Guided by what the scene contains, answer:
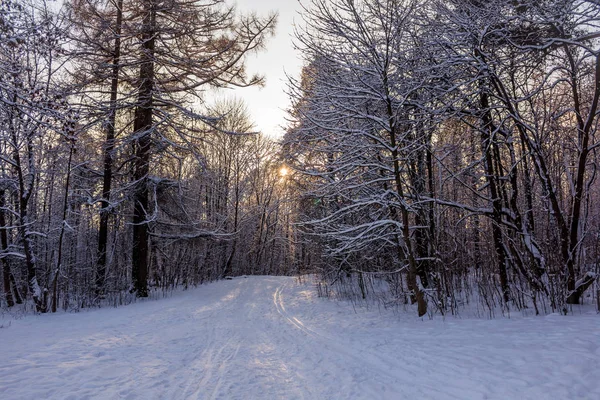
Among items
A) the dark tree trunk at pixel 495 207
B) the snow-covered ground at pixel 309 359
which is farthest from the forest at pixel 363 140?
the snow-covered ground at pixel 309 359

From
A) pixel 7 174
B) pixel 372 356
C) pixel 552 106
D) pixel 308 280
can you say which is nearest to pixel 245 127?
pixel 308 280

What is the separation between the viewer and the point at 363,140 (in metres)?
7.94

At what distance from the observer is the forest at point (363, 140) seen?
6.57m

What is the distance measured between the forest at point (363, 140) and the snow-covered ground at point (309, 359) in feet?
5.64

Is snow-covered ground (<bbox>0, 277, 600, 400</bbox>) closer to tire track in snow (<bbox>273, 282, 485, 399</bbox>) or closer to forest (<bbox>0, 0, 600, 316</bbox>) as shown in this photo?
tire track in snow (<bbox>273, 282, 485, 399</bbox>)

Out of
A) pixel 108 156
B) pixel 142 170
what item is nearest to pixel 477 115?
pixel 142 170

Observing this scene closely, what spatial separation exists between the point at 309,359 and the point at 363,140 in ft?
16.5

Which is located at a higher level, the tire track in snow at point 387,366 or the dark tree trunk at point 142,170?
the dark tree trunk at point 142,170

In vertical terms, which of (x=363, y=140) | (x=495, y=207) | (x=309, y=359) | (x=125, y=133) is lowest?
(x=309, y=359)

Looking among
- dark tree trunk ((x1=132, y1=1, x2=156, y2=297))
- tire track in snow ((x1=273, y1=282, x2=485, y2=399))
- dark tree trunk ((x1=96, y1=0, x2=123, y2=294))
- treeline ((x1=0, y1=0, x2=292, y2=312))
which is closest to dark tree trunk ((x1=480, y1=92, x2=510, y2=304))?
tire track in snow ((x1=273, y1=282, x2=485, y2=399))

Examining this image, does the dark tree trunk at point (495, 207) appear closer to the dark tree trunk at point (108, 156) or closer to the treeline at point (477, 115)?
the treeline at point (477, 115)

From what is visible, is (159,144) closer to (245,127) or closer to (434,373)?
(434,373)

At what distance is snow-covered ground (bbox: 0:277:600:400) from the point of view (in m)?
3.81

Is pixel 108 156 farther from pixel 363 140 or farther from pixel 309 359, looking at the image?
pixel 309 359
